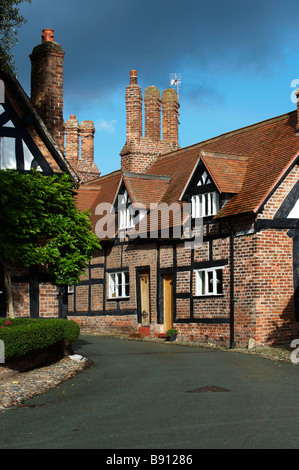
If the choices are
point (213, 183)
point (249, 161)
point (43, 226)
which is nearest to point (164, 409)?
point (43, 226)

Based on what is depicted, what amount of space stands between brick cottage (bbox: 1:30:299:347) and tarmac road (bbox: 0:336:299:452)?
15.8 feet

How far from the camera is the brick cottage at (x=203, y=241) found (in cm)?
2058

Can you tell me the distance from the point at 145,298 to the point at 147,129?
10.6m

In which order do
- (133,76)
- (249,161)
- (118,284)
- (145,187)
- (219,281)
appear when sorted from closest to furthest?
1. (219,281)
2. (249,161)
3. (145,187)
4. (118,284)
5. (133,76)

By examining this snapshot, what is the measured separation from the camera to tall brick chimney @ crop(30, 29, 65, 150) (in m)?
20.3

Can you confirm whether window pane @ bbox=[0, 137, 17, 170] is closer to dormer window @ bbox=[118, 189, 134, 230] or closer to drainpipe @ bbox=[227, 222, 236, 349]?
drainpipe @ bbox=[227, 222, 236, 349]

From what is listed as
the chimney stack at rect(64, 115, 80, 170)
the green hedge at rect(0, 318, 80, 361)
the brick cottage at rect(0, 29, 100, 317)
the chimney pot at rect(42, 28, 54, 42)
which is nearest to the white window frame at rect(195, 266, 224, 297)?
the brick cottage at rect(0, 29, 100, 317)

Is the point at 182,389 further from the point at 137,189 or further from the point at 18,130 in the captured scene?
the point at 137,189

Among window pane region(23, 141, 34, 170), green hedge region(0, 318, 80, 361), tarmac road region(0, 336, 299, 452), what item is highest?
window pane region(23, 141, 34, 170)

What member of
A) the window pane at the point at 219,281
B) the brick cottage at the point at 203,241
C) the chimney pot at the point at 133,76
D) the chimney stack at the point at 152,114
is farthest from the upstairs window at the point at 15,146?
the chimney pot at the point at 133,76

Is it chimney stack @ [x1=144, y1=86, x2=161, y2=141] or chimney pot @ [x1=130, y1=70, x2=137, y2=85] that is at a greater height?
chimney pot @ [x1=130, y1=70, x2=137, y2=85]

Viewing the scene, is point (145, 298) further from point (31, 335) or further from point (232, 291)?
point (31, 335)

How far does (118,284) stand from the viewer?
28.7 metres

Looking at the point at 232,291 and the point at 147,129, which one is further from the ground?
the point at 147,129
